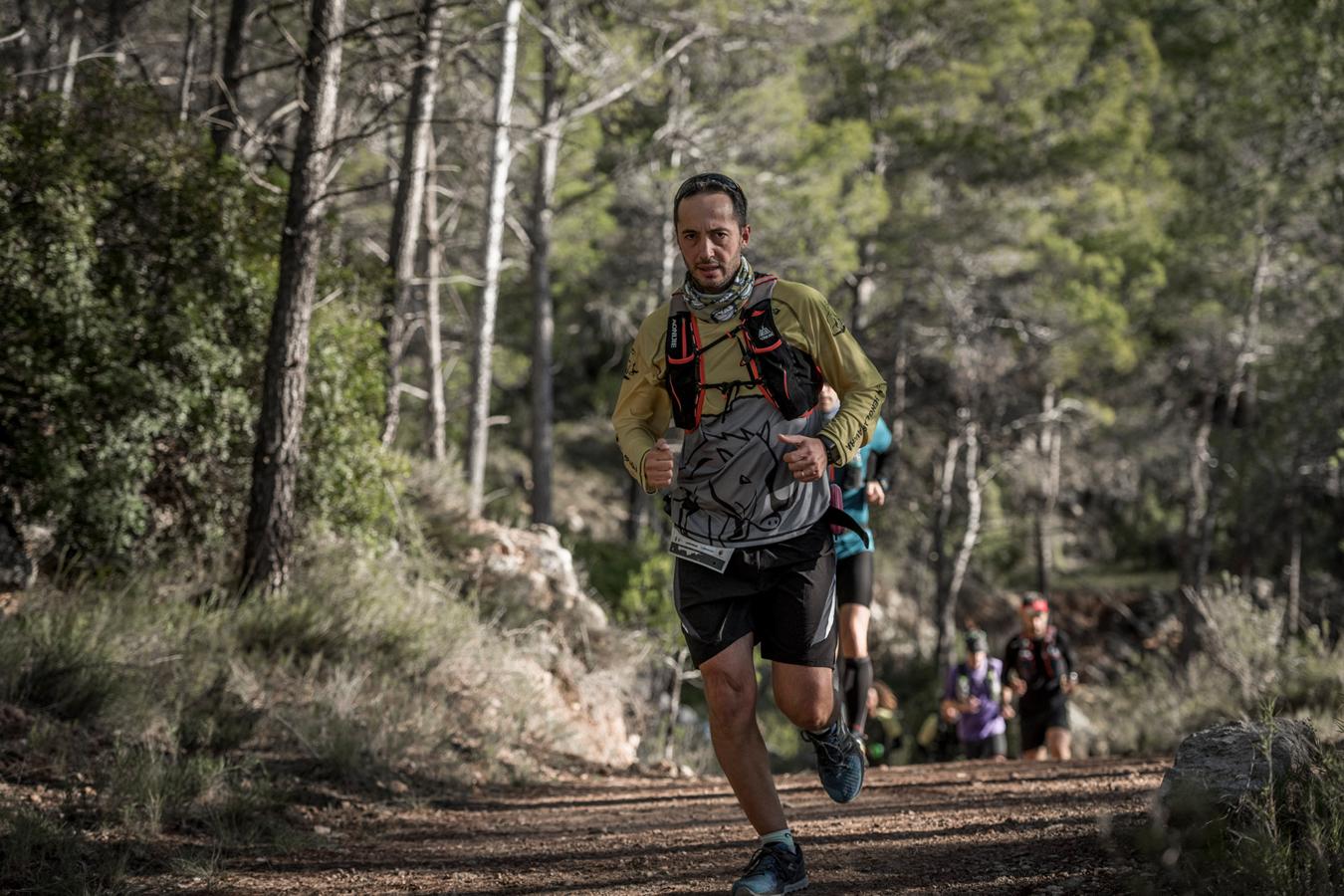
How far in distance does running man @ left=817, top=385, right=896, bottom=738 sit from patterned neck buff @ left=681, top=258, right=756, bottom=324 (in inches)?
88.1

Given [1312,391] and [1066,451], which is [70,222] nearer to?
[1312,391]

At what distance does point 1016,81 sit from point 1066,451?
9170 millimetres

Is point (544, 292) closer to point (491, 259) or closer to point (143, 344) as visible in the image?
point (491, 259)

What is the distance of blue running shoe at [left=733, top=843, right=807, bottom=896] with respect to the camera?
367cm

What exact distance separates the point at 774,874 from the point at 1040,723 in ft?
21.9

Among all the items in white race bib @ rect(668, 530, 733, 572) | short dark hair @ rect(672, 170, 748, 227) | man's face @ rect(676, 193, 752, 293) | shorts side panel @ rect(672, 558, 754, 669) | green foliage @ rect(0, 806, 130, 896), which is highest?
short dark hair @ rect(672, 170, 748, 227)

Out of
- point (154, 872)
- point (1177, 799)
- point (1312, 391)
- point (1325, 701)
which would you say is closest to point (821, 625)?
point (1177, 799)

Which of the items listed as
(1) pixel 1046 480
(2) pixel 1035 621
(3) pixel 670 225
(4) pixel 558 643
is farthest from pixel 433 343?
(1) pixel 1046 480

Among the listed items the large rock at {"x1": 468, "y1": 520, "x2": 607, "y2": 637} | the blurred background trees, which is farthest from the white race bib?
the large rock at {"x1": 468, "y1": 520, "x2": 607, "y2": 637}

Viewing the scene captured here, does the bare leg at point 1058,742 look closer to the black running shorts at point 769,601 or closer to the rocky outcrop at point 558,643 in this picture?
the rocky outcrop at point 558,643

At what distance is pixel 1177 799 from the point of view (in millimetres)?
3953

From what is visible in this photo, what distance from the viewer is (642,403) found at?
3.98 meters

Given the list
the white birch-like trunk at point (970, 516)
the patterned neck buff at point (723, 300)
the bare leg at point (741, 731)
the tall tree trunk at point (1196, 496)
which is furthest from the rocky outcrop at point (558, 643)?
the tall tree trunk at point (1196, 496)

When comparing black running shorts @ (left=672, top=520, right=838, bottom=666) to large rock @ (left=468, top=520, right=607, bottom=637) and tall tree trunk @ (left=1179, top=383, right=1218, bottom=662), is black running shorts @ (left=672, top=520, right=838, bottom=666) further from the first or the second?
tall tree trunk @ (left=1179, top=383, right=1218, bottom=662)
